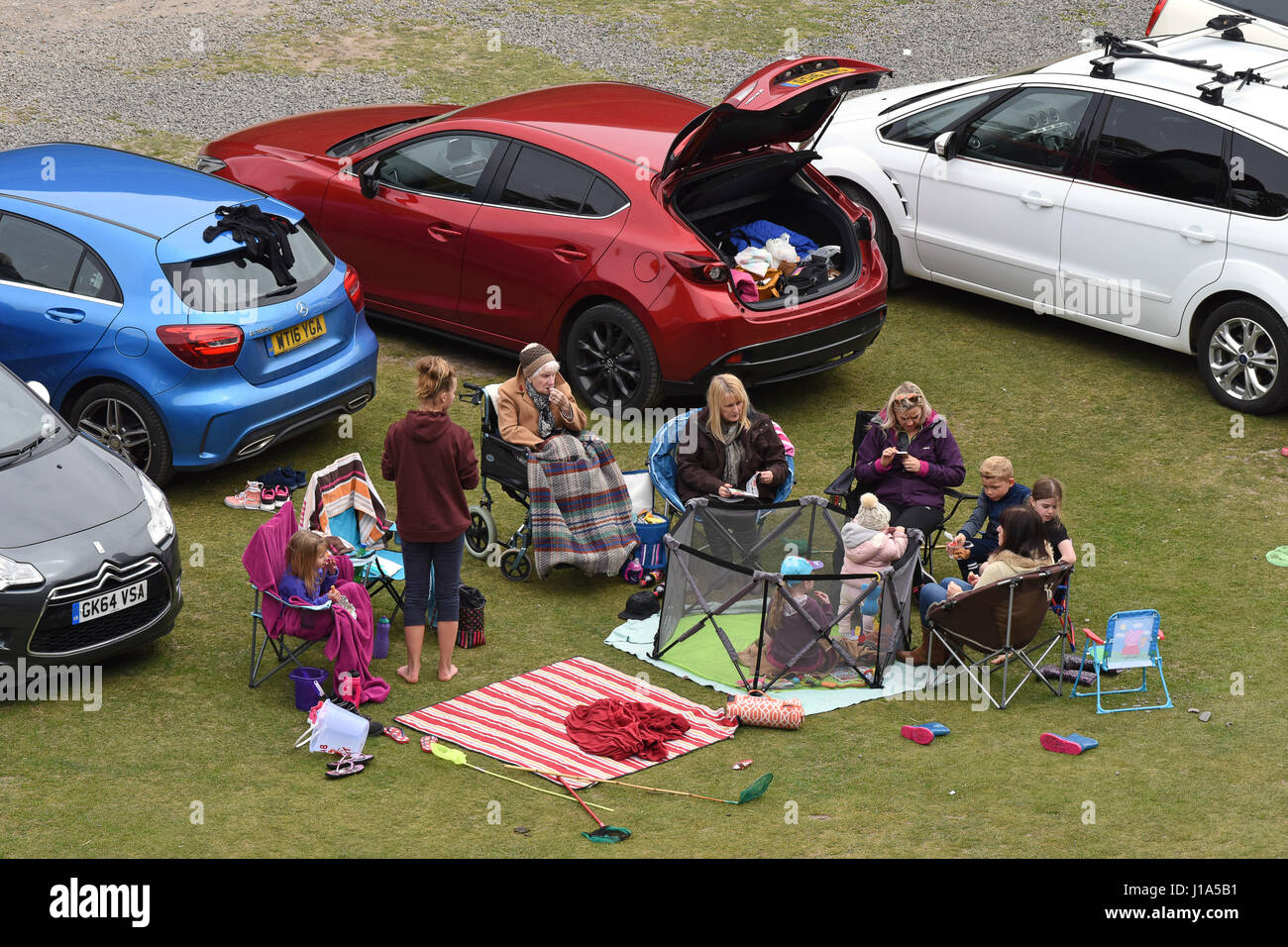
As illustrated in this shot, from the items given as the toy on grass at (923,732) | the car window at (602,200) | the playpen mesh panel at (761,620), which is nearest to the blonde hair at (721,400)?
the playpen mesh panel at (761,620)

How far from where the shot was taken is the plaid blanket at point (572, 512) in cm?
864

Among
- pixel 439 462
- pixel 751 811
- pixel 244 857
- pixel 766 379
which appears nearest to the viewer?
pixel 244 857

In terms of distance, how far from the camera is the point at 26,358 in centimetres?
933

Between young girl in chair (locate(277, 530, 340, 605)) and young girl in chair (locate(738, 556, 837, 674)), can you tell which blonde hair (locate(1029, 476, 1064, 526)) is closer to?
young girl in chair (locate(738, 556, 837, 674))

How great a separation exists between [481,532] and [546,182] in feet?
9.81

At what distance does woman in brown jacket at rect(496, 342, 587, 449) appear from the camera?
8742 millimetres

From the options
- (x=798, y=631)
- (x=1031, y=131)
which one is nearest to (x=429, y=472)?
(x=798, y=631)

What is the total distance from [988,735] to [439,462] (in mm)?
2869

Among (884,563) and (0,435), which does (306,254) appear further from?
(884,563)

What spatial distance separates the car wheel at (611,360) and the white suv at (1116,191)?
302 cm

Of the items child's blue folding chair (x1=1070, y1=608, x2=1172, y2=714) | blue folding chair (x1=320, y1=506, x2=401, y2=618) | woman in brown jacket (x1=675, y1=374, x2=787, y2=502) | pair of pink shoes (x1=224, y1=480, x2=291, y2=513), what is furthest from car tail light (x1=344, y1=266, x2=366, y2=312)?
child's blue folding chair (x1=1070, y1=608, x2=1172, y2=714)

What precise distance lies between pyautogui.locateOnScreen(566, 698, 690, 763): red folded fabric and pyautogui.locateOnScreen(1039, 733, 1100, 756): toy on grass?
5.31 feet

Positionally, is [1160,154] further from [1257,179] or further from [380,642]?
[380,642]

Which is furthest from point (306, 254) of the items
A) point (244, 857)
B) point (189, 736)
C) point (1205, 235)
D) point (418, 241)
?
point (1205, 235)
